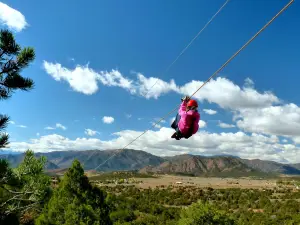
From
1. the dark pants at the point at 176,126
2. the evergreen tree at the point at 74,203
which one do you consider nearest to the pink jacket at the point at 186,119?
the dark pants at the point at 176,126

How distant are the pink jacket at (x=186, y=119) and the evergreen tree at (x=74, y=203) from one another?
1016 centimetres

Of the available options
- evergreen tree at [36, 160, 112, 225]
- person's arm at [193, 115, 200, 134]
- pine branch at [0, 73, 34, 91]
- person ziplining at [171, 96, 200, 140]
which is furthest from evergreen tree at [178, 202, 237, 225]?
pine branch at [0, 73, 34, 91]

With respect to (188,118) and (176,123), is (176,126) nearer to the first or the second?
(176,123)

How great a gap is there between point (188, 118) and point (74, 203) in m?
10.9

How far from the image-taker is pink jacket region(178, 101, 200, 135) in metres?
8.88

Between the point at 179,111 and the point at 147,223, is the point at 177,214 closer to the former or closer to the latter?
the point at 147,223

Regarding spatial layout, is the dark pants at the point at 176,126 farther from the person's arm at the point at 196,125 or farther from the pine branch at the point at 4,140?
the pine branch at the point at 4,140

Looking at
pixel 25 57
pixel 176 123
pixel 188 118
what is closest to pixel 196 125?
pixel 188 118

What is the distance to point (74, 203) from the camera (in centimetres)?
1716

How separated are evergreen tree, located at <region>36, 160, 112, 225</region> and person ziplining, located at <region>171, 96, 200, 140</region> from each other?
32.9 ft

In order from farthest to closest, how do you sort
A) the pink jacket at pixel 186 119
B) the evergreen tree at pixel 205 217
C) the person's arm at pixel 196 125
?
the evergreen tree at pixel 205 217
the person's arm at pixel 196 125
the pink jacket at pixel 186 119

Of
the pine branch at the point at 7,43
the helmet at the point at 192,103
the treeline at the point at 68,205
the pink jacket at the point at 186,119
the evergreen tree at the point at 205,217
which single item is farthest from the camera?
the evergreen tree at the point at 205,217

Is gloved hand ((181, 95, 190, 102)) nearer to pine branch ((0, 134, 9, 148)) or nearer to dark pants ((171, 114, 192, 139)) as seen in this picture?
dark pants ((171, 114, 192, 139))

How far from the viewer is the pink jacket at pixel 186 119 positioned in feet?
29.1
